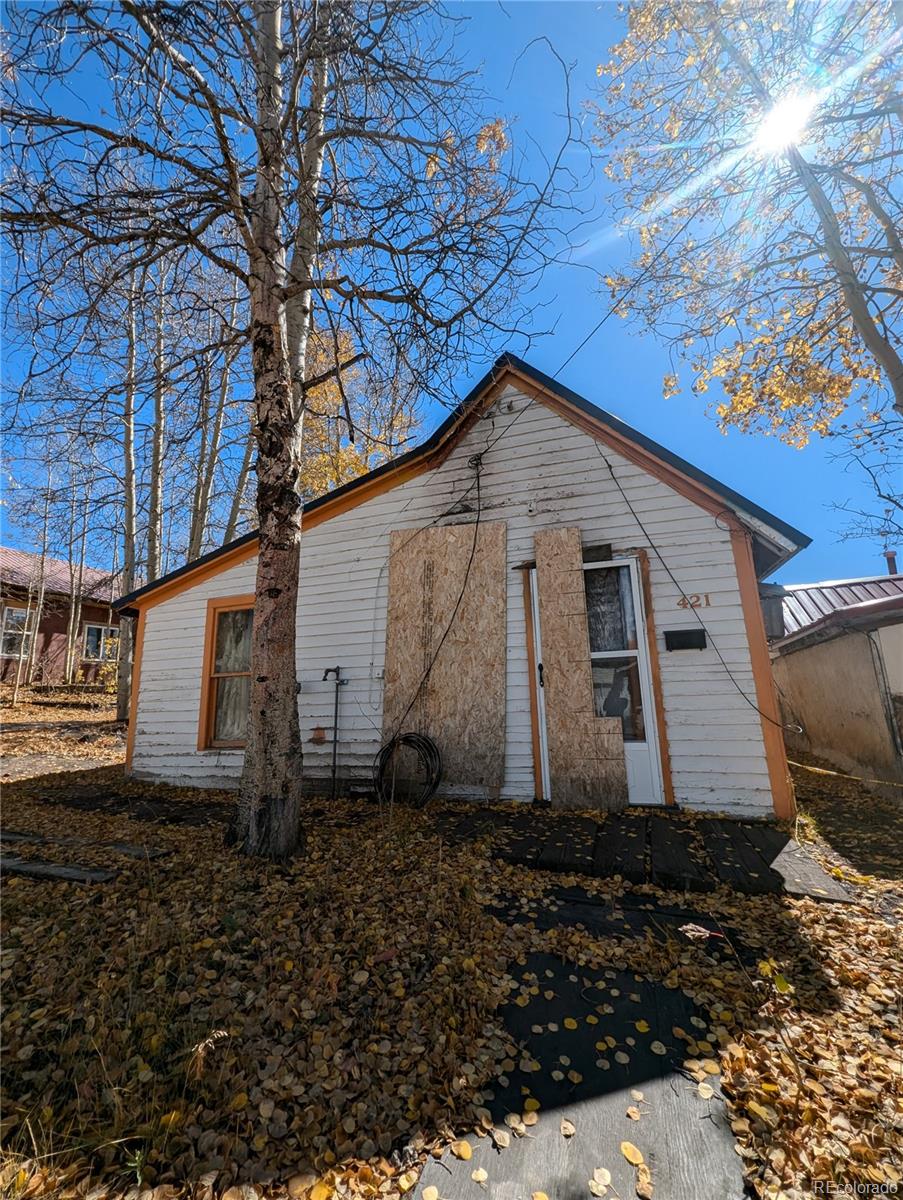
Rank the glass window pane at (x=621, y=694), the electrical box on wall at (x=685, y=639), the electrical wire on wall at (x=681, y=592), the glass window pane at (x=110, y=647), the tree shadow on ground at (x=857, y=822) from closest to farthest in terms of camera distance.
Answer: the tree shadow on ground at (x=857, y=822)
the electrical wire on wall at (x=681, y=592)
the electrical box on wall at (x=685, y=639)
the glass window pane at (x=621, y=694)
the glass window pane at (x=110, y=647)

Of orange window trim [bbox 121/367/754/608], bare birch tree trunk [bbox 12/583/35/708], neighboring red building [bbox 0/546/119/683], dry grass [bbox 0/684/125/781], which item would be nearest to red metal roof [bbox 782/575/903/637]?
orange window trim [bbox 121/367/754/608]

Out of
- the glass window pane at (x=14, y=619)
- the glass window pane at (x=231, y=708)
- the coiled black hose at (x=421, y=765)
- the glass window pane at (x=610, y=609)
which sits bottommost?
the coiled black hose at (x=421, y=765)

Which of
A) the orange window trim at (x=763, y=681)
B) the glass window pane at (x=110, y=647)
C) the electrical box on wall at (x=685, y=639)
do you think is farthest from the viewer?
the glass window pane at (x=110, y=647)

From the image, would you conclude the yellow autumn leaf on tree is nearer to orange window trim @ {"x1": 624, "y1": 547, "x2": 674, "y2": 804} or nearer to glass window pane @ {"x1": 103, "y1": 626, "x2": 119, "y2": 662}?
orange window trim @ {"x1": 624, "y1": 547, "x2": 674, "y2": 804}

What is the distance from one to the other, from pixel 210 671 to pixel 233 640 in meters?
0.55

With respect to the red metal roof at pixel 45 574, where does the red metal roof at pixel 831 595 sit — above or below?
below

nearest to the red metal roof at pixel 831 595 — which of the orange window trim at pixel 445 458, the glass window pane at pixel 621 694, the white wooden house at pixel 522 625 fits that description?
the white wooden house at pixel 522 625

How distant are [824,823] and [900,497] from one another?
4528 millimetres

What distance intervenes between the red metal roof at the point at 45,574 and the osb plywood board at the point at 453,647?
15.9m

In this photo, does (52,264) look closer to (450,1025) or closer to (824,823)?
(450,1025)

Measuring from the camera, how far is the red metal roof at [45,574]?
18.5 meters

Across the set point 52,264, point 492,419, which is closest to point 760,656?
point 492,419

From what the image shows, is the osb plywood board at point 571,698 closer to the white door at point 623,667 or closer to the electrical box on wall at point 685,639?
the white door at point 623,667

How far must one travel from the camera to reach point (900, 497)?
21.5ft
